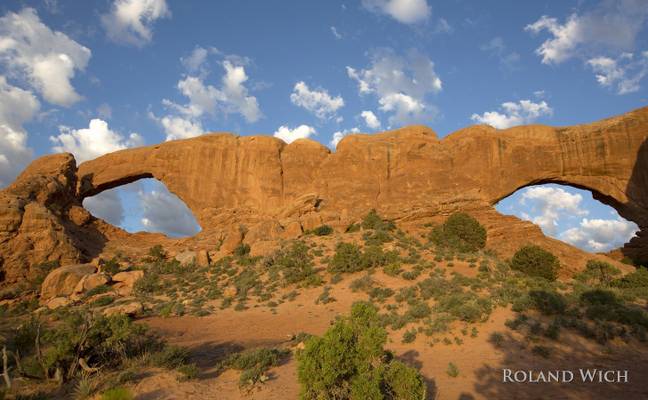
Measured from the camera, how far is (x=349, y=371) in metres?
6.18

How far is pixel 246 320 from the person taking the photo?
16.2 m

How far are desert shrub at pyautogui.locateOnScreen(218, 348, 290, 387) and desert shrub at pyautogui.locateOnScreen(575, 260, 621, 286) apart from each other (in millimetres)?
23841

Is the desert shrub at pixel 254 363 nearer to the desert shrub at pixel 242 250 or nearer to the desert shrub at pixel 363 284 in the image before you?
the desert shrub at pixel 363 284

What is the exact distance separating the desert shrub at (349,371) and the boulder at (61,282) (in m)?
22.7

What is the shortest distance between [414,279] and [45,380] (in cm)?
1548

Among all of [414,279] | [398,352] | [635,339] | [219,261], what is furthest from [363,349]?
[219,261]

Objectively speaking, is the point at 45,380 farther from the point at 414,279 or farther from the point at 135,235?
the point at 135,235

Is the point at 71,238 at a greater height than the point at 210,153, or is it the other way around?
the point at 210,153

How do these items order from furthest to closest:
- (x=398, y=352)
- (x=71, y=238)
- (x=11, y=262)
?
(x=71, y=238) < (x=11, y=262) < (x=398, y=352)

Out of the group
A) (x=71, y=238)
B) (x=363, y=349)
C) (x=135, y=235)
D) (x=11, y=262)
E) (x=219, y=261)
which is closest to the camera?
(x=363, y=349)

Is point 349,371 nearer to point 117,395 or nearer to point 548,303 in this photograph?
point 117,395

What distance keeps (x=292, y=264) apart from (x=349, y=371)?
17008 millimetres

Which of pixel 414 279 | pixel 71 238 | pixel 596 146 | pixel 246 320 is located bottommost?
pixel 246 320

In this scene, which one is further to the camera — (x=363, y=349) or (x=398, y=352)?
(x=398, y=352)
